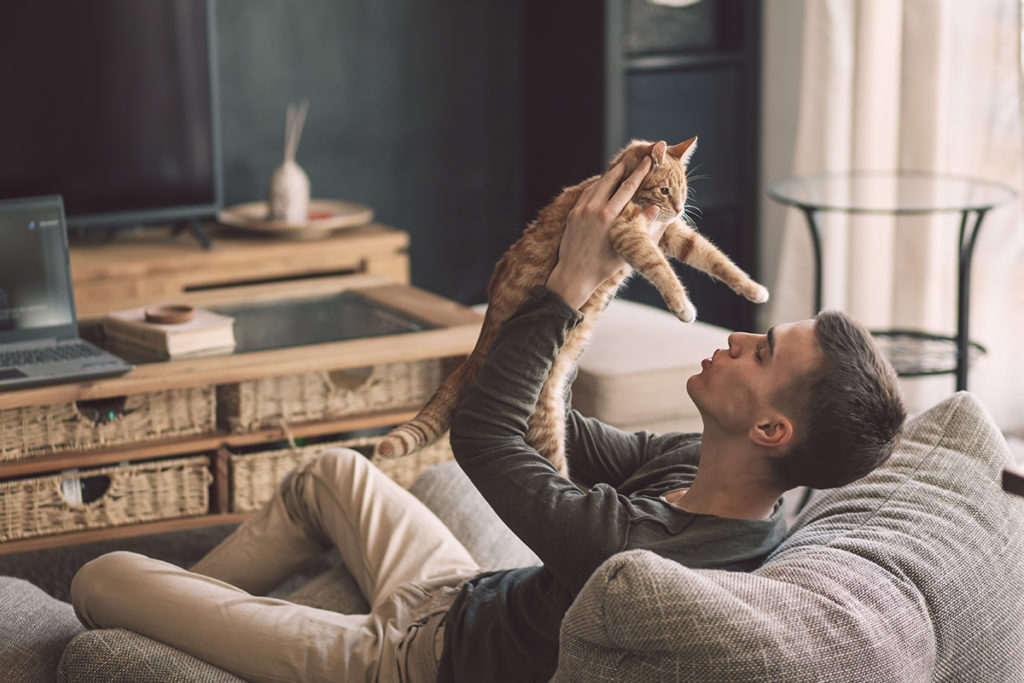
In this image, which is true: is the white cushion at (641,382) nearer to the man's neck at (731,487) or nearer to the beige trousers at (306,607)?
the beige trousers at (306,607)

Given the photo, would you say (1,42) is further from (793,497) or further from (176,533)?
(793,497)

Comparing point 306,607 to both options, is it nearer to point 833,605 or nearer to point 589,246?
point 589,246

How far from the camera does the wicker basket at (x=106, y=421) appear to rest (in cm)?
212

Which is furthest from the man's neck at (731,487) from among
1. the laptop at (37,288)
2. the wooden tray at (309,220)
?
the wooden tray at (309,220)

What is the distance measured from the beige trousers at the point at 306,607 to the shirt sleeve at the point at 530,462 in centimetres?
28

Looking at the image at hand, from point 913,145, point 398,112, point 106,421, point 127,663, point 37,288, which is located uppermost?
point 398,112

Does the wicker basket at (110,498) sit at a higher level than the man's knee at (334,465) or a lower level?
lower

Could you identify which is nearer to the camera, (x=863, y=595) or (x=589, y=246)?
(x=863, y=595)

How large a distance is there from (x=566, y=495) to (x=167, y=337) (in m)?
1.27

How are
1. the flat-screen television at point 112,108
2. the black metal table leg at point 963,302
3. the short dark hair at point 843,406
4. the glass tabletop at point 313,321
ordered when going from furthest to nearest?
the flat-screen television at point 112,108 → the black metal table leg at point 963,302 → the glass tabletop at point 313,321 → the short dark hair at point 843,406

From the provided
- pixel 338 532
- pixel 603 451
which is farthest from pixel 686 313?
pixel 338 532

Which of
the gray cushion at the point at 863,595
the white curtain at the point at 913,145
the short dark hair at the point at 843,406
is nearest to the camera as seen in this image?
the gray cushion at the point at 863,595

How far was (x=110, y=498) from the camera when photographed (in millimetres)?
2209

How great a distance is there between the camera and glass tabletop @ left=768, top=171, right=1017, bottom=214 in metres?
3.06
